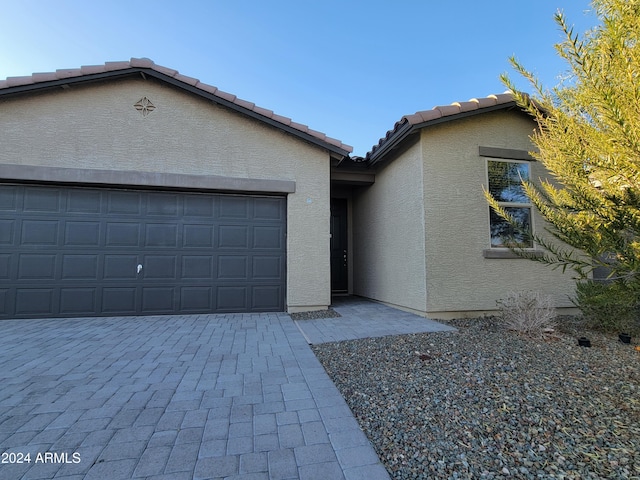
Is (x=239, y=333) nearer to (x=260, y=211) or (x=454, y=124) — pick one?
(x=260, y=211)

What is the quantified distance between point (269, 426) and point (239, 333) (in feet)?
9.35

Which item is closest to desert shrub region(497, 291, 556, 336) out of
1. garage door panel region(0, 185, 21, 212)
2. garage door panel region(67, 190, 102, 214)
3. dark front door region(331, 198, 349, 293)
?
dark front door region(331, 198, 349, 293)

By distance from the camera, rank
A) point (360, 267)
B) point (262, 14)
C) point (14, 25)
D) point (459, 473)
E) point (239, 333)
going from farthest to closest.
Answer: point (360, 267) < point (262, 14) < point (14, 25) < point (239, 333) < point (459, 473)

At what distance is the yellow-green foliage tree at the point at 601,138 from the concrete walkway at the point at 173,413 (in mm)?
2713

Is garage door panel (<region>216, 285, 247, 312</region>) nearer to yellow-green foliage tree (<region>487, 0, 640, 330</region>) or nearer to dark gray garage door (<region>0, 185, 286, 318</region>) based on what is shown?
dark gray garage door (<region>0, 185, 286, 318</region>)

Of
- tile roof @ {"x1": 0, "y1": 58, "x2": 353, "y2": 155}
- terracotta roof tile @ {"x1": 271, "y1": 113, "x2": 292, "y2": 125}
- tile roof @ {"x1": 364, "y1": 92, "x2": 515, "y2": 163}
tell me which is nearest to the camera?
tile roof @ {"x1": 364, "y1": 92, "x2": 515, "y2": 163}

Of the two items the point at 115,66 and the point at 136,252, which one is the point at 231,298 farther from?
the point at 115,66

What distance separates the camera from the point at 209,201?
6688 millimetres

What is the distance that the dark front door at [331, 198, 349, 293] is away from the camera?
959cm

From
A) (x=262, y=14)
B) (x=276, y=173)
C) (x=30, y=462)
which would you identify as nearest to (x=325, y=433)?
(x=30, y=462)

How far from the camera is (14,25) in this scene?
6.47m

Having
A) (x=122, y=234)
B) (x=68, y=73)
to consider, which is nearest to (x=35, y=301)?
(x=122, y=234)

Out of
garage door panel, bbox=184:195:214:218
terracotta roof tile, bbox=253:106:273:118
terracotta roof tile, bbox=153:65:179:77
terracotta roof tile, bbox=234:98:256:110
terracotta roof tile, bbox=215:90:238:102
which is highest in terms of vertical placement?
terracotta roof tile, bbox=153:65:179:77

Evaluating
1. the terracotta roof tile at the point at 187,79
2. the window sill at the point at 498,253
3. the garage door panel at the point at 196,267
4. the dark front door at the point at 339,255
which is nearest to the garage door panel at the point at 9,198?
the garage door panel at the point at 196,267
